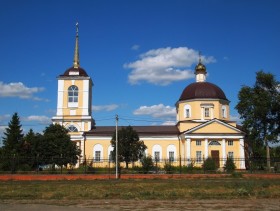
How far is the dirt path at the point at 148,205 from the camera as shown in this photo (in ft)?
38.5

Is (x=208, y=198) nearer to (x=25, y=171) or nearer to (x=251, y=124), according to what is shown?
(x=25, y=171)

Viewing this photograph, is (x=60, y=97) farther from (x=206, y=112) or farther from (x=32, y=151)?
(x=206, y=112)

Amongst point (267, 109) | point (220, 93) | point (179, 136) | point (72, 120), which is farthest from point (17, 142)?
point (267, 109)

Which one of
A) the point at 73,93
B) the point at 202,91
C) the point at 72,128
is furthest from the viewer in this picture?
the point at 73,93

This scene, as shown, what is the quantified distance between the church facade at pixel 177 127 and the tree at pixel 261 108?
9.02 ft

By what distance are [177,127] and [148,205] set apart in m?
40.9

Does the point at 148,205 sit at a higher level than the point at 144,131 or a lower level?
lower

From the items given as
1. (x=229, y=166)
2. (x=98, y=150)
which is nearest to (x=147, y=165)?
(x=229, y=166)

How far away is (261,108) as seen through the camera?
141 feet

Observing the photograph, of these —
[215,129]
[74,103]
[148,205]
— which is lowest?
[148,205]

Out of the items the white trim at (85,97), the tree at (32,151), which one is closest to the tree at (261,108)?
the white trim at (85,97)

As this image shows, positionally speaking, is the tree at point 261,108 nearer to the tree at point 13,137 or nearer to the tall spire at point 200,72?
the tall spire at point 200,72

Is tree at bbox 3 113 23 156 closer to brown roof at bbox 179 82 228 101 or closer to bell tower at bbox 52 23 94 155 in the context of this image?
bell tower at bbox 52 23 94 155

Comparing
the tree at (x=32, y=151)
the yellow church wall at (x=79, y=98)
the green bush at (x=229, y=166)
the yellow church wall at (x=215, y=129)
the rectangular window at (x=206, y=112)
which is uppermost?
the yellow church wall at (x=79, y=98)
